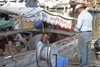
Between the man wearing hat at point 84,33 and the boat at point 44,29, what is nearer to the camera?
the boat at point 44,29

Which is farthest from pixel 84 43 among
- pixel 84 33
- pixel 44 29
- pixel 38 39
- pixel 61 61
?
pixel 44 29

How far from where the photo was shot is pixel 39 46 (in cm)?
240

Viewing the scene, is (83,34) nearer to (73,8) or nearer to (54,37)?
(54,37)

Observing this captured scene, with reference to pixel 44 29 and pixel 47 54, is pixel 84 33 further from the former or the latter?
pixel 44 29

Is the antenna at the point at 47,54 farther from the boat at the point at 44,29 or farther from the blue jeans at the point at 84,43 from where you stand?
the blue jeans at the point at 84,43

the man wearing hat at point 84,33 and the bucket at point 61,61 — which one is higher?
the man wearing hat at point 84,33

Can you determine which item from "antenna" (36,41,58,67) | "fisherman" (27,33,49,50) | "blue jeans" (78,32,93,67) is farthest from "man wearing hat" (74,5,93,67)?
"antenna" (36,41,58,67)

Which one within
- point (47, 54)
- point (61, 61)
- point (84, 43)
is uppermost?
point (47, 54)

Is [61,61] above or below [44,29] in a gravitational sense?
below

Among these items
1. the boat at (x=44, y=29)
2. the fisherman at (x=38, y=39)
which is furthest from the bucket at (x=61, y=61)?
the fisherman at (x=38, y=39)

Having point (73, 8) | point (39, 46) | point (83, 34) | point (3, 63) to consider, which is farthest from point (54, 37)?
point (73, 8)

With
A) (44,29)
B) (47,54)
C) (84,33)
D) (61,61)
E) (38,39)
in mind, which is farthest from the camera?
(44,29)

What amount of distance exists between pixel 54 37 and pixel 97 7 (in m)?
6.32

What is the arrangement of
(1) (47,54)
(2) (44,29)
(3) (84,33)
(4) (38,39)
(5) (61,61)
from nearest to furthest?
(1) (47,54) → (5) (61,61) → (3) (84,33) → (4) (38,39) → (2) (44,29)
